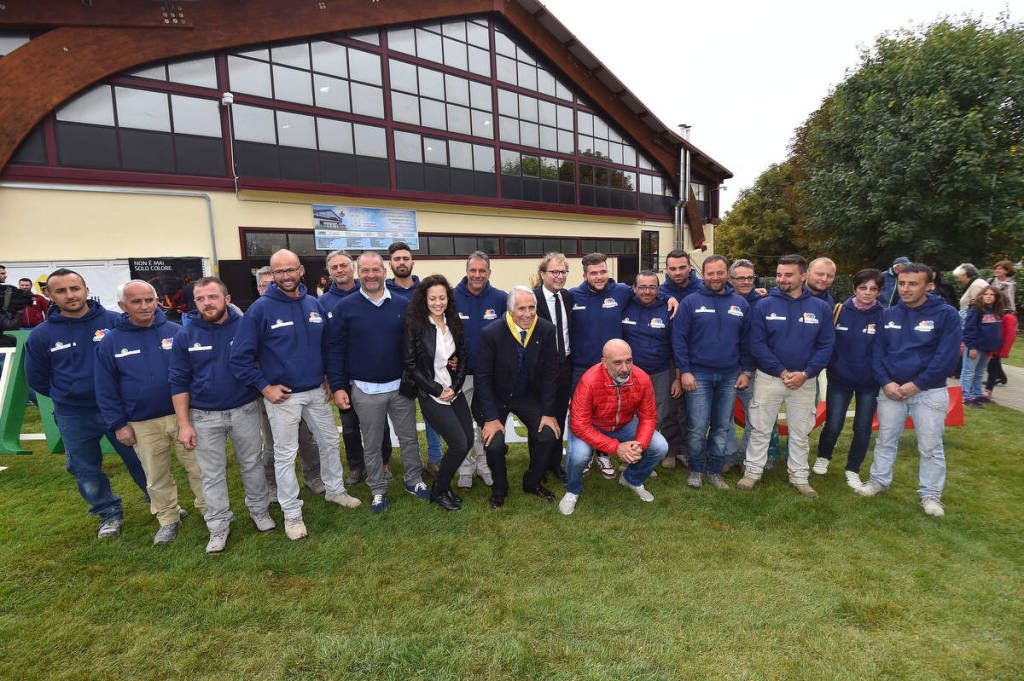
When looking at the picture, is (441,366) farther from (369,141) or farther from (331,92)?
(331,92)

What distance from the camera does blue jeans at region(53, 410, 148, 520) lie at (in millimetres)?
3803

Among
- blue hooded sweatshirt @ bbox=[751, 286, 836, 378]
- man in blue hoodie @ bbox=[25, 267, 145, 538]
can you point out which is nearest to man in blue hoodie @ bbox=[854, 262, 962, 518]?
blue hooded sweatshirt @ bbox=[751, 286, 836, 378]

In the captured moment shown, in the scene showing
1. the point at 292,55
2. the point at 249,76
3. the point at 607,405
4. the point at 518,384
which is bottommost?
the point at 607,405

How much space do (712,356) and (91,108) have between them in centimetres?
1581

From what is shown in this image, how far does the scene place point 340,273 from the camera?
4805 millimetres

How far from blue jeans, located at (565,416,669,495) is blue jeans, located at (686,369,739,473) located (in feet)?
1.58

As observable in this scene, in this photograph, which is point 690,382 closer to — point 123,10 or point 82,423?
point 82,423

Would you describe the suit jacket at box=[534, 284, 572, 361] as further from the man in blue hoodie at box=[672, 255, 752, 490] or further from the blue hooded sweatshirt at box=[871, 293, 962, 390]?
the blue hooded sweatshirt at box=[871, 293, 962, 390]

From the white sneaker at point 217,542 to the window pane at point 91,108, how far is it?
1348 cm

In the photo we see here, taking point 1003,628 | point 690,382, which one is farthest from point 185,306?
point 1003,628

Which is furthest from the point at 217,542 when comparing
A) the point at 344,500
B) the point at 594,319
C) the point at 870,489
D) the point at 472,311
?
the point at 870,489

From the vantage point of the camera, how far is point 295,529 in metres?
3.78

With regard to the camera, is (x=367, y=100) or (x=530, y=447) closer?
(x=530, y=447)

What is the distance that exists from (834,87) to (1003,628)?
23.9 m
